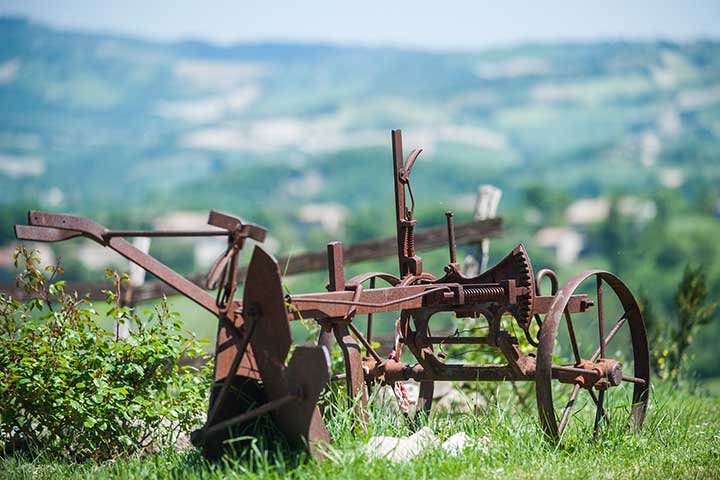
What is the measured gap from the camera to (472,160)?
128750mm

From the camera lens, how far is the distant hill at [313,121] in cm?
12156

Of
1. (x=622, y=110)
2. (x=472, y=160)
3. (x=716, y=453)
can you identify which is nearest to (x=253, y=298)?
(x=716, y=453)

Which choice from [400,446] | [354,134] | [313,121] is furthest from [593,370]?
[313,121]

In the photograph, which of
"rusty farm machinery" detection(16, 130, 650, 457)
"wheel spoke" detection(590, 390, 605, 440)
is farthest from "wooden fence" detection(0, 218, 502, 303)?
"wheel spoke" detection(590, 390, 605, 440)

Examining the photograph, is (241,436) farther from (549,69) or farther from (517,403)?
(549,69)

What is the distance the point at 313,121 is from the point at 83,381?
493 feet

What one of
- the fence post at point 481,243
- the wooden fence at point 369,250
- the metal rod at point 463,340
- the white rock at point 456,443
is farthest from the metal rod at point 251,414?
the fence post at point 481,243

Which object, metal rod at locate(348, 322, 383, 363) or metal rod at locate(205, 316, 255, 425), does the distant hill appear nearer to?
metal rod at locate(348, 322, 383, 363)

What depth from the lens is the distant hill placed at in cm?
12156

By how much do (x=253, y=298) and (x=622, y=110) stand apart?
145839 millimetres

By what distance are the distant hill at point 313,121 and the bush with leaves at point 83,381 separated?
334 ft

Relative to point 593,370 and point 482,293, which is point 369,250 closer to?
point 482,293

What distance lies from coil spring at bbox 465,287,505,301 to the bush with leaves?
1691mm

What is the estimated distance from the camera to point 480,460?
4.38m
